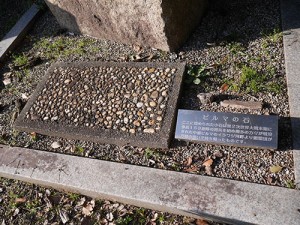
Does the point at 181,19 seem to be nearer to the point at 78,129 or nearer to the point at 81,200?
the point at 78,129

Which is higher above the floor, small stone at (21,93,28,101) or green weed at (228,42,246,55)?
small stone at (21,93,28,101)

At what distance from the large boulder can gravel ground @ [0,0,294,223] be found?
0.11m

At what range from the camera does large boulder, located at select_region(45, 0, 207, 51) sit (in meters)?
3.30

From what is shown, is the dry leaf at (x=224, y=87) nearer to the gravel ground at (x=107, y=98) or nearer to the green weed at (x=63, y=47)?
the gravel ground at (x=107, y=98)

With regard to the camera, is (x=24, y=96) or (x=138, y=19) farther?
(x=24, y=96)

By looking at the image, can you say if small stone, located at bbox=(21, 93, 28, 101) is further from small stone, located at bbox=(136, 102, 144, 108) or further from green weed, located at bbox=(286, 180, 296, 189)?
green weed, located at bbox=(286, 180, 296, 189)

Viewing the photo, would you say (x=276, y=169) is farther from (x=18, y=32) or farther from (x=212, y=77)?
(x=18, y=32)

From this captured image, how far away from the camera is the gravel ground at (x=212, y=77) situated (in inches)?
103

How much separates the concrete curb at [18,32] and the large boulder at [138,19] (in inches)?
28.5

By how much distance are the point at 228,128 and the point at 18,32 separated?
3400 mm

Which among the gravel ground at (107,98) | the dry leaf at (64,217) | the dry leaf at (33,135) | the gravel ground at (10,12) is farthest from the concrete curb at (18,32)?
the dry leaf at (64,217)

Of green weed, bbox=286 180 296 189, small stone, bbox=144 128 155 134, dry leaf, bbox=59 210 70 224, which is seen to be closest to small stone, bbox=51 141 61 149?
dry leaf, bbox=59 210 70 224

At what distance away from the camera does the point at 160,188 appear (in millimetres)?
2561

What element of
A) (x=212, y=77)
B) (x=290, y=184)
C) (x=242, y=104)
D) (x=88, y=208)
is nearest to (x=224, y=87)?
(x=212, y=77)
